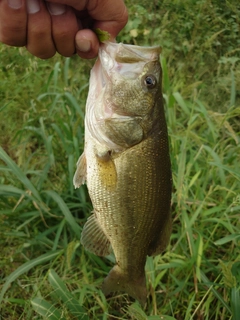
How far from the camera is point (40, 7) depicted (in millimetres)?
1521

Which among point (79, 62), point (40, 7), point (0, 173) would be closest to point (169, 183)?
point (40, 7)

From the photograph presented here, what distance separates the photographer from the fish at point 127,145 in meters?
1.72

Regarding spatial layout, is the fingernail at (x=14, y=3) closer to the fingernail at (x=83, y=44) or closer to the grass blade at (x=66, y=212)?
the fingernail at (x=83, y=44)

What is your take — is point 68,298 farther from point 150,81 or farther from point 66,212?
point 150,81

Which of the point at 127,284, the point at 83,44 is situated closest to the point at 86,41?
the point at 83,44

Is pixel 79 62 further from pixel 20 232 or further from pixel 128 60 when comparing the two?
pixel 128 60

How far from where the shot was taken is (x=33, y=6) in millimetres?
1515

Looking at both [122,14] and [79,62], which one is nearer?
[122,14]

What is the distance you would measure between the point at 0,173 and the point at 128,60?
167cm

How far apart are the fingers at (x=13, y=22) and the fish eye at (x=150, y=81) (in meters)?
0.53

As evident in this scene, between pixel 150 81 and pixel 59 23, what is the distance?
1.52 feet

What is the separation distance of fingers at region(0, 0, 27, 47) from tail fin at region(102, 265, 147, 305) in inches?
44.1

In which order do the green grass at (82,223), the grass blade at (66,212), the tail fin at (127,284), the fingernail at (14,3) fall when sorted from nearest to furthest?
the fingernail at (14,3) < the tail fin at (127,284) < the green grass at (82,223) < the grass blade at (66,212)

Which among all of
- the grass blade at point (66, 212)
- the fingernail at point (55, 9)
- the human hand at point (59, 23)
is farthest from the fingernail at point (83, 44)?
the grass blade at point (66, 212)
